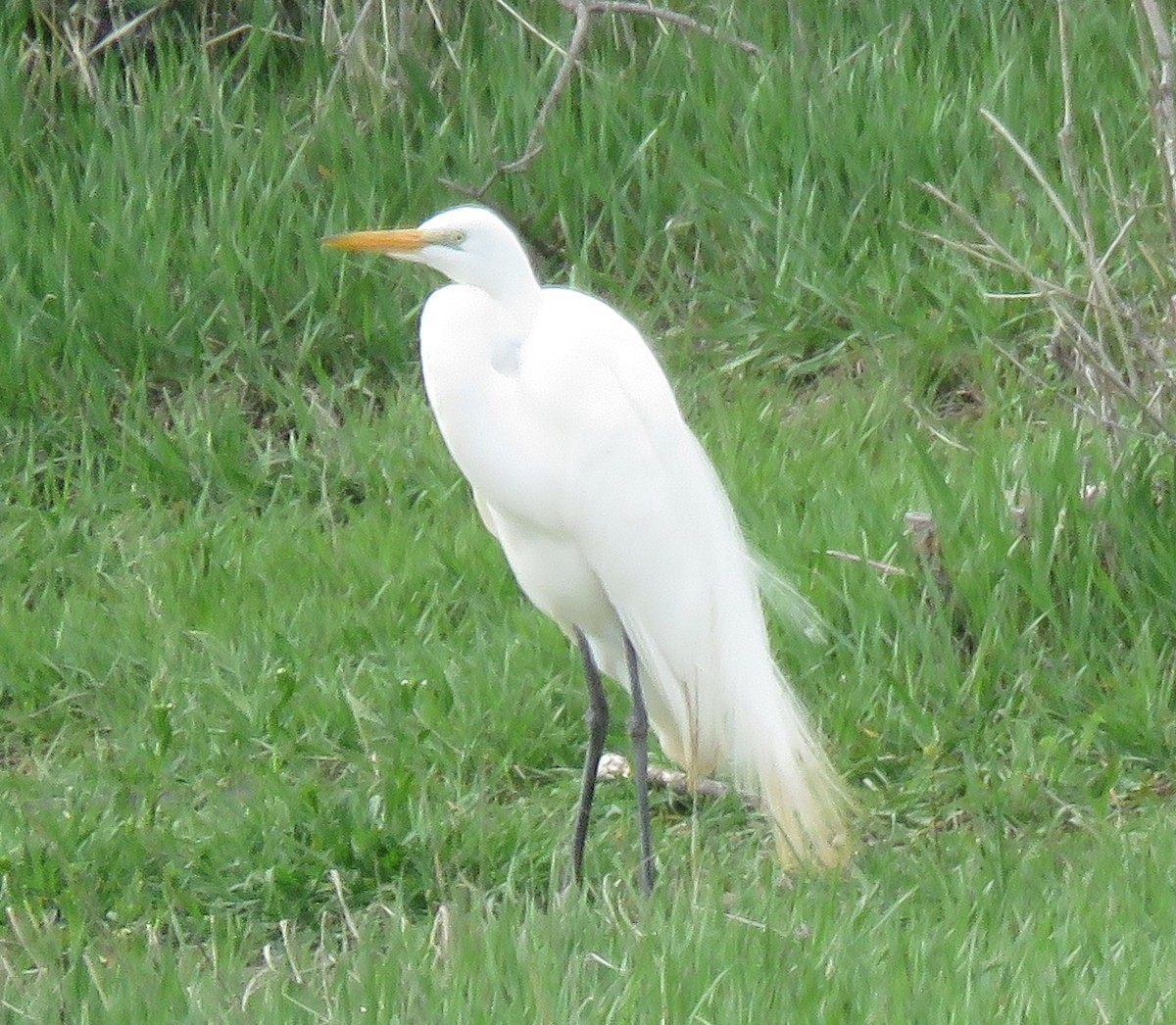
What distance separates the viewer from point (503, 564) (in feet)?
12.4

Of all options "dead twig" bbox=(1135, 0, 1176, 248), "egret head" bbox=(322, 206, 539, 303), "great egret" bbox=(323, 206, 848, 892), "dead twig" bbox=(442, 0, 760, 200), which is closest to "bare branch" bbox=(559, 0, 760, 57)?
"dead twig" bbox=(442, 0, 760, 200)

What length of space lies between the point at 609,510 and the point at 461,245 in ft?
1.49

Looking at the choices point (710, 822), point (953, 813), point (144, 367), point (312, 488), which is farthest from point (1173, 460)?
point (144, 367)

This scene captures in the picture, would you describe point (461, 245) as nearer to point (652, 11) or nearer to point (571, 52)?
point (571, 52)

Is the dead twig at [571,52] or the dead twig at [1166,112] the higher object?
the dead twig at [1166,112]

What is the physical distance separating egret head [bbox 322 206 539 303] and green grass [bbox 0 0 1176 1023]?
84 cm

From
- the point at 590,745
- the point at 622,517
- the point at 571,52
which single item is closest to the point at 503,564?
the point at 590,745

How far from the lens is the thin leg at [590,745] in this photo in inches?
119

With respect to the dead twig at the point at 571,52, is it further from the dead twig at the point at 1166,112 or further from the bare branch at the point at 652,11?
the dead twig at the point at 1166,112

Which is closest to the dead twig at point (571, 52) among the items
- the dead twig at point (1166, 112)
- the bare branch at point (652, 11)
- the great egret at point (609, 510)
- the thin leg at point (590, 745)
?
the bare branch at point (652, 11)

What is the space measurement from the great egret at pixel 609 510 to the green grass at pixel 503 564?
166 mm

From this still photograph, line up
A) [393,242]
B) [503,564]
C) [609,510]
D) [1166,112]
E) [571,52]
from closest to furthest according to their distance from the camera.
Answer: [393,242] < [609,510] < [1166,112] < [503,564] < [571,52]

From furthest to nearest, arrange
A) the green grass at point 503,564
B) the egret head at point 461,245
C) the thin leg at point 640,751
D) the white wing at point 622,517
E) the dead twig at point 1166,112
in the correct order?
the dead twig at point 1166,112, the thin leg at point 640,751, the white wing at point 622,517, the egret head at point 461,245, the green grass at point 503,564

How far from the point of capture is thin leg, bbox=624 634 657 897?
295 cm
